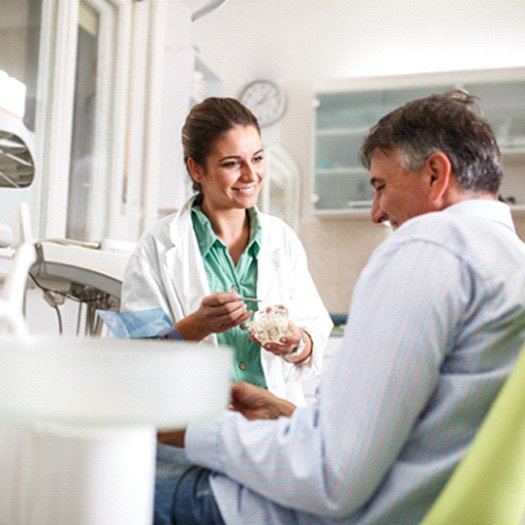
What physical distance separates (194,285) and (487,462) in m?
1.17

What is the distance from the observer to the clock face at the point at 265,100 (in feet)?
14.2

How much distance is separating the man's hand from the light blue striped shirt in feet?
0.57

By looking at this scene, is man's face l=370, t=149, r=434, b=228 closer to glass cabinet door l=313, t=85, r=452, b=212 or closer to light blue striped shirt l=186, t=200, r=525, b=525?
light blue striped shirt l=186, t=200, r=525, b=525

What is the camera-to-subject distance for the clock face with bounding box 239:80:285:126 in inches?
171

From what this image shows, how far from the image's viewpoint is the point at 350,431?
0.82 m

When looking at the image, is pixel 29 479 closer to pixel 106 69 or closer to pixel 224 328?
pixel 224 328

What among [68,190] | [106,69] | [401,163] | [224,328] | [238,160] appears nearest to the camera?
[401,163]

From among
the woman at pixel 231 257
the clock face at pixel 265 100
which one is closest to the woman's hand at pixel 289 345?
the woman at pixel 231 257

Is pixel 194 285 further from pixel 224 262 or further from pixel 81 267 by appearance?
pixel 81 267

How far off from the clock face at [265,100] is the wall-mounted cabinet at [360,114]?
1.04ft

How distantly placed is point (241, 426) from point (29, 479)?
32 cm

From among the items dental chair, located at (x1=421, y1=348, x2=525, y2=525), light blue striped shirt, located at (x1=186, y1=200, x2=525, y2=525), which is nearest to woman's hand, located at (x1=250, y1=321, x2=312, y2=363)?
light blue striped shirt, located at (x1=186, y1=200, x2=525, y2=525)

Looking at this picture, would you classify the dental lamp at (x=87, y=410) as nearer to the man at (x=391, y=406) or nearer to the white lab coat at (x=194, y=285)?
the man at (x=391, y=406)

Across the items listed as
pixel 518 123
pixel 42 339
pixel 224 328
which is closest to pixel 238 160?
pixel 224 328
